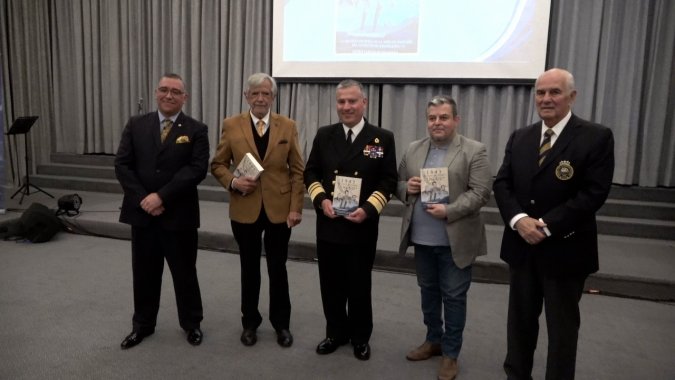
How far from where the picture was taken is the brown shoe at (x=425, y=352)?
2418 mm

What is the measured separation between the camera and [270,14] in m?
6.02

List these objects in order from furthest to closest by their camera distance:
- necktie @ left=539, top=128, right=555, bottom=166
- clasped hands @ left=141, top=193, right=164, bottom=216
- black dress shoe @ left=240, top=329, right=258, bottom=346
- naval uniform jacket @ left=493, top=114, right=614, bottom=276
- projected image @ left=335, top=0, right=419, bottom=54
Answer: projected image @ left=335, top=0, right=419, bottom=54 < black dress shoe @ left=240, top=329, right=258, bottom=346 < clasped hands @ left=141, top=193, right=164, bottom=216 < necktie @ left=539, top=128, right=555, bottom=166 < naval uniform jacket @ left=493, top=114, right=614, bottom=276

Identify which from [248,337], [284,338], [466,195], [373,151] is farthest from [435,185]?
[248,337]

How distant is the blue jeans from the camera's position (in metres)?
2.18

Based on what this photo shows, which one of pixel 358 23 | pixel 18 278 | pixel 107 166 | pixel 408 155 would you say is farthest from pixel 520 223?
pixel 107 166

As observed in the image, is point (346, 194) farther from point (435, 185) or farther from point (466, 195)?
point (466, 195)

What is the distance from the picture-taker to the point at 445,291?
7.26 feet

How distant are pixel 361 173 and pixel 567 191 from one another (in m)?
0.90

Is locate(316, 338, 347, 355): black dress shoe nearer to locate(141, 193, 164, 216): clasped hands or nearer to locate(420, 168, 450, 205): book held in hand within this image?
locate(420, 168, 450, 205): book held in hand

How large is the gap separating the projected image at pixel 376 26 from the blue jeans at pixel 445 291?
364 cm

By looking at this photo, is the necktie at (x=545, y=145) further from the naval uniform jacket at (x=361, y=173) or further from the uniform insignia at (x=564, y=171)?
the naval uniform jacket at (x=361, y=173)

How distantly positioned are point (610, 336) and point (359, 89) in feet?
6.78

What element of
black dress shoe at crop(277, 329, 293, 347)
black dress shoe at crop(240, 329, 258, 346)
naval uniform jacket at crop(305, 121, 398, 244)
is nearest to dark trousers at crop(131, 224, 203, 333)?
black dress shoe at crop(240, 329, 258, 346)

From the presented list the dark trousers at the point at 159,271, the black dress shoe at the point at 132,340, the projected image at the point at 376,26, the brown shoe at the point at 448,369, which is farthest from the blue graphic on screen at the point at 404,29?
the black dress shoe at the point at 132,340
